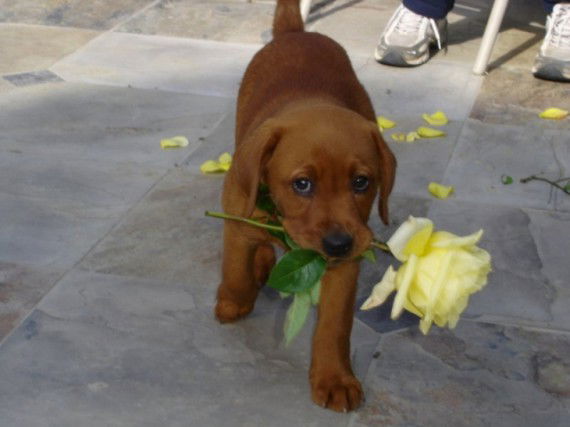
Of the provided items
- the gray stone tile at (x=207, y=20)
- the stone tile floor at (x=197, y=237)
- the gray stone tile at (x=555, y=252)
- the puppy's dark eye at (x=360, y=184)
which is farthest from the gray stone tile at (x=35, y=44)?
the puppy's dark eye at (x=360, y=184)

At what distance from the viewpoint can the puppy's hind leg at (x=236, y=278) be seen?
3.03 m

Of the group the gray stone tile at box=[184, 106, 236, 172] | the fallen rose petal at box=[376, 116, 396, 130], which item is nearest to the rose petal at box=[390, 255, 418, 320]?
the gray stone tile at box=[184, 106, 236, 172]

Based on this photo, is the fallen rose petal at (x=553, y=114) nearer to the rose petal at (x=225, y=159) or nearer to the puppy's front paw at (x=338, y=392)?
the rose petal at (x=225, y=159)

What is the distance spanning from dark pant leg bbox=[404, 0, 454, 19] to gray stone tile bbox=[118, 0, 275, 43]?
0.81 meters

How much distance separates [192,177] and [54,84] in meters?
1.22

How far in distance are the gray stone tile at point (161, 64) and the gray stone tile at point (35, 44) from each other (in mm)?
78

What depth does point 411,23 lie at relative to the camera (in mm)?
5516

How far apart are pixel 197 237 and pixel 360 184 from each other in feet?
3.90

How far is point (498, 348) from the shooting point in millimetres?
3125

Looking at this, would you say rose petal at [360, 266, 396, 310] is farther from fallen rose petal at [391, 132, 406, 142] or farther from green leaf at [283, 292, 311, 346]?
fallen rose petal at [391, 132, 406, 142]

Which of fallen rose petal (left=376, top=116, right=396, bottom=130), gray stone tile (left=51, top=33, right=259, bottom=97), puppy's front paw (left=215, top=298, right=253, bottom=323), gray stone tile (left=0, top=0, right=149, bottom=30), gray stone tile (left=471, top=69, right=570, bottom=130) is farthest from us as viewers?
gray stone tile (left=0, top=0, right=149, bottom=30)

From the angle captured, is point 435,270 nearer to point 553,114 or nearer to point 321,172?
point 321,172

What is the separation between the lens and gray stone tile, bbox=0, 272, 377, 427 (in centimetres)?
280

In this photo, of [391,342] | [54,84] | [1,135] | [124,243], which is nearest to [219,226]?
[124,243]
